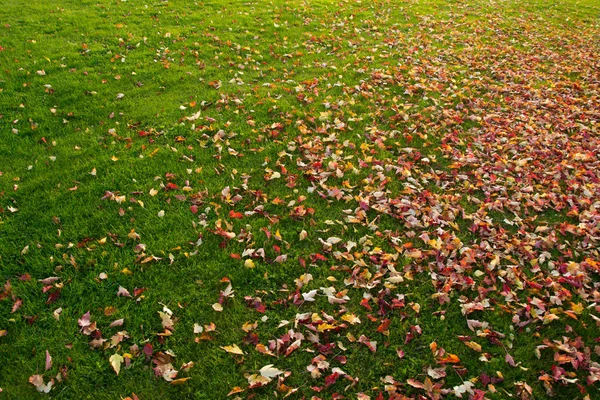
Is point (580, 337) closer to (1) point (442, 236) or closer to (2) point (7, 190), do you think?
(1) point (442, 236)

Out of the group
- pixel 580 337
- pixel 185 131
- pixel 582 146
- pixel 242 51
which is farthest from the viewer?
pixel 242 51

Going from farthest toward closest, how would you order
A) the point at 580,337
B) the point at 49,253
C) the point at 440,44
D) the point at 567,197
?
the point at 440,44 < the point at 567,197 < the point at 49,253 < the point at 580,337

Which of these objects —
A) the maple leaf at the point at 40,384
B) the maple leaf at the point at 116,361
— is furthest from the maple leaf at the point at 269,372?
the maple leaf at the point at 40,384

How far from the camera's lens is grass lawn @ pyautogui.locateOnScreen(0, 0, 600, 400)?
3.40m

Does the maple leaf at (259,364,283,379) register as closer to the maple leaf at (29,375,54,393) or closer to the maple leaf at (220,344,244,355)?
the maple leaf at (220,344,244,355)

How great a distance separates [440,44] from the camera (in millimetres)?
10453

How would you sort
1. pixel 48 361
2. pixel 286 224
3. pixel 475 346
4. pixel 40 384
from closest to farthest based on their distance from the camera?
1. pixel 40 384
2. pixel 48 361
3. pixel 475 346
4. pixel 286 224

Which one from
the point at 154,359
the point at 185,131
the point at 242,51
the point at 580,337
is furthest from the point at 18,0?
the point at 580,337

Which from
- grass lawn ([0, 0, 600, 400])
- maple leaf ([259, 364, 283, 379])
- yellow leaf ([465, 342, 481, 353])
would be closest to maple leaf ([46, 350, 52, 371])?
grass lawn ([0, 0, 600, 400])

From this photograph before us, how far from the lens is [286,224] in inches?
187

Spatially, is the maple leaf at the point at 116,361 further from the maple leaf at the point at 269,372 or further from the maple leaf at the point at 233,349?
the maple leaf at the point at 269,372

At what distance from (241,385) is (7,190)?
13.2 feet

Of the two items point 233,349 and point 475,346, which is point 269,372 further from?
point 475,346

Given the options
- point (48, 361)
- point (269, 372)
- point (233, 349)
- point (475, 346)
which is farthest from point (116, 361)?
point (475, 346)
